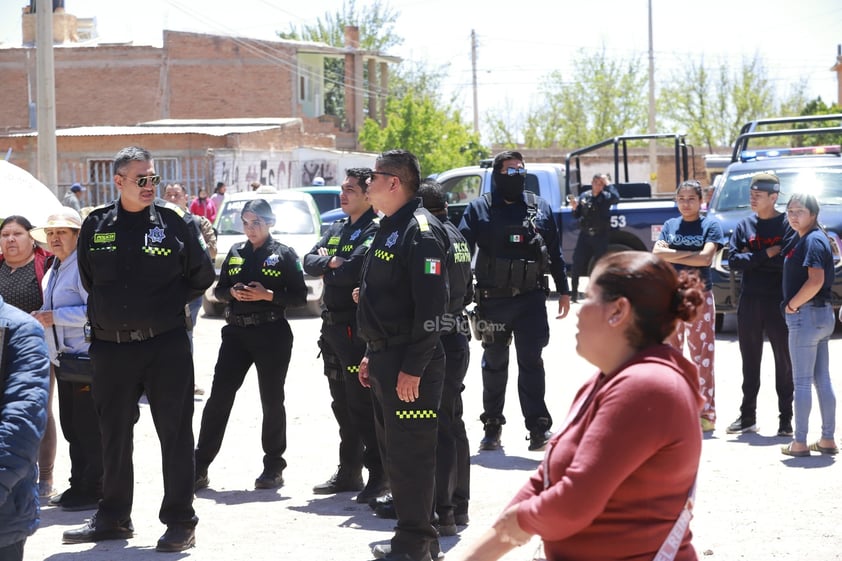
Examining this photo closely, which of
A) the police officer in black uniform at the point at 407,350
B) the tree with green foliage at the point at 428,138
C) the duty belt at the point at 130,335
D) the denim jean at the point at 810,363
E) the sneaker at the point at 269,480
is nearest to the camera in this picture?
the police officer in black uniform at the point at 407,350

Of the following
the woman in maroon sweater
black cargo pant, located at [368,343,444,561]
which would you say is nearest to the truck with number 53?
black cargo pant, located at [368,343,444,561]

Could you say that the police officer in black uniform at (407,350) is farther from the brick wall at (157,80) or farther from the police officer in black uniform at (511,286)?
the brick wall at (157,80)

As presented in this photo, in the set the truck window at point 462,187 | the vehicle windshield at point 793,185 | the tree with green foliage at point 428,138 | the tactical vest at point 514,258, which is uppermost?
the tree with green foliage at point 428,138

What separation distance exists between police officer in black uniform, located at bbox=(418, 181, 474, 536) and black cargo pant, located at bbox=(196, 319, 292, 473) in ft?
4.74

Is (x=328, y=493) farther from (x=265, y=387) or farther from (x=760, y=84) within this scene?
(x=760, y=84)

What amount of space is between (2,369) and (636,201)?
1658cm

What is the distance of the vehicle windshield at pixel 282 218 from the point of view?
1889 centimetres

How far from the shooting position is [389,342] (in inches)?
226

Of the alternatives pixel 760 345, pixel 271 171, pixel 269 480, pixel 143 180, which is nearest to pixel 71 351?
pixel 143 180

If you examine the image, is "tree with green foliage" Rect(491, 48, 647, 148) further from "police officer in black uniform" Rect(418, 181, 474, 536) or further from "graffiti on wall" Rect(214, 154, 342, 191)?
"police officer in black uniform" Rect(418, 181, 474, 536)

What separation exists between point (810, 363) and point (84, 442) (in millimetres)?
5032

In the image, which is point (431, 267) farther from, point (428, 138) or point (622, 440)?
point (428, 138)

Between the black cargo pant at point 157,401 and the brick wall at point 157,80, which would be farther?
the brick wall at point 157,80

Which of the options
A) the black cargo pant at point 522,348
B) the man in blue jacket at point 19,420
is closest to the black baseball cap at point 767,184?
the black cargo pant at point 522,348
